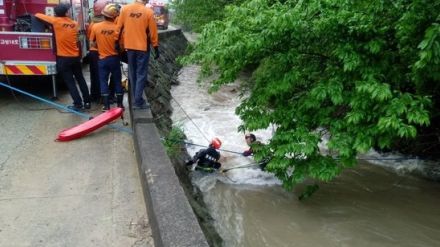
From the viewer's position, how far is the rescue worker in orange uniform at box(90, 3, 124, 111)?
24.7 ft

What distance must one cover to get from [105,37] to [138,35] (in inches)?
26.6

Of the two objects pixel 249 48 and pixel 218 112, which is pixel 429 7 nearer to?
pixel 249 48

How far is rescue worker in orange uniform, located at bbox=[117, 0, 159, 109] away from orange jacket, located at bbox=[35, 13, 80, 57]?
119 centimetres

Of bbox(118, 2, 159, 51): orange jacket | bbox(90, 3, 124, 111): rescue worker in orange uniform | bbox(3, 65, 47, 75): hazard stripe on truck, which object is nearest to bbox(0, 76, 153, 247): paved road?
bbox(90, 3, 124, 111): rescue worker in orange uniform

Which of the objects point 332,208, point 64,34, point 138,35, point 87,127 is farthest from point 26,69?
point 332,208

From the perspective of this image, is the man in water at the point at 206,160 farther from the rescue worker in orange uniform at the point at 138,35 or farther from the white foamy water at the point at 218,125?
the rescue worker in orange uniform at the point at 138,35

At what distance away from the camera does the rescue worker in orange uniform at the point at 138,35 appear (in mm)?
7148

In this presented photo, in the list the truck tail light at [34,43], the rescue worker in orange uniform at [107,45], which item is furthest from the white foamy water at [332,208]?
the truck tail light at [34,43]

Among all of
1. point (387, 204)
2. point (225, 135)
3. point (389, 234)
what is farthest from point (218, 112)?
point (389, 234)

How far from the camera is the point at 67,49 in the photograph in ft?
26.4

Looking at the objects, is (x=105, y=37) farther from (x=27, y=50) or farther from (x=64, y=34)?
(x=27, y=50)

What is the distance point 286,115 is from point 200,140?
4.07 meters

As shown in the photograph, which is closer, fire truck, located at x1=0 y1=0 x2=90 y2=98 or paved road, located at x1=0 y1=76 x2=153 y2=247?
paved road, located at x1=0 y1=76 x2=153 y2=247

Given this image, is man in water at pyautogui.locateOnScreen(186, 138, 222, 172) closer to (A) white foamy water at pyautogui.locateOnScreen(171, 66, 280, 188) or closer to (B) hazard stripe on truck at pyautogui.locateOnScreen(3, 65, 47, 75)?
(A) white foamy water at pyautogui.locateOnScreen(171, 66, 280, 188)
